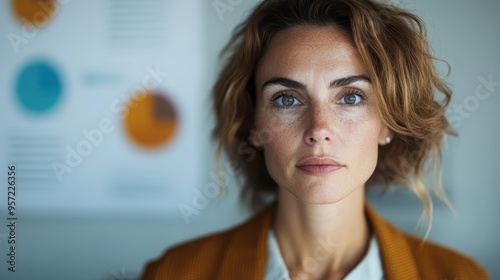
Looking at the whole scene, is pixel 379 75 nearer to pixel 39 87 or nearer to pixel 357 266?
pixel 357 266

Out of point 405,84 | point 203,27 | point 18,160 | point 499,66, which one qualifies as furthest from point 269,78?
point 18,160

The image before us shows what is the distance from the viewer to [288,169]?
3.74 ft

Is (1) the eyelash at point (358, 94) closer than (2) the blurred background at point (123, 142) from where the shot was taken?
Yes

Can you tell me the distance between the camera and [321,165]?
110cm

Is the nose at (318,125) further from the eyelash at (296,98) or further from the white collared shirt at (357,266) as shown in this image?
the white collared shirt at (357,266)

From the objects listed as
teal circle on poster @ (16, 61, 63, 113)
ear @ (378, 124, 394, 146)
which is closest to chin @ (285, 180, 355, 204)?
ear @ (378, 124, 394, 146)

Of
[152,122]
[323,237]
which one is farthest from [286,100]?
[152,122]

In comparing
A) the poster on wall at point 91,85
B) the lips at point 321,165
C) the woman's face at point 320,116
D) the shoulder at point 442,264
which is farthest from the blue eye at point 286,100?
the poster on wall at point 91,85

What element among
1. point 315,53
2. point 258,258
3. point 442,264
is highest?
point 315,53

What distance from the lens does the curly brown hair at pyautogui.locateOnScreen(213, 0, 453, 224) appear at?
1.12 meters

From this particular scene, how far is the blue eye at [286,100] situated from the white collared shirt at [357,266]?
1.02 feet

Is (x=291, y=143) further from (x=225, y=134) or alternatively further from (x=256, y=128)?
(x=225, y=134)

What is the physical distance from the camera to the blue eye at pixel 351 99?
111cm

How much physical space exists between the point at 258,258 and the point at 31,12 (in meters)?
1.04
